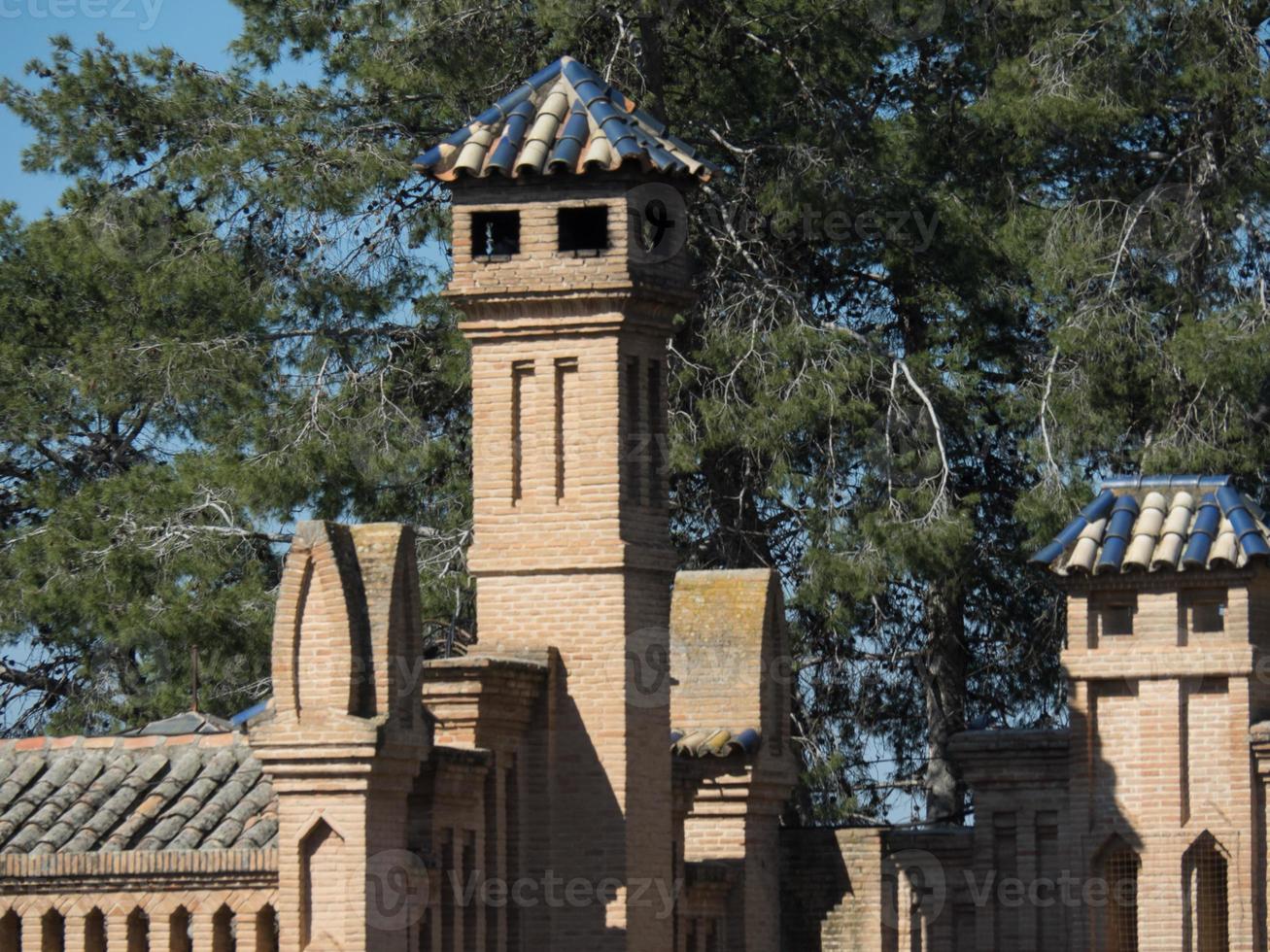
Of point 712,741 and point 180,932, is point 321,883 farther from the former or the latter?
point 712,741

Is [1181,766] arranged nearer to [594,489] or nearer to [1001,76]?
[594,489]

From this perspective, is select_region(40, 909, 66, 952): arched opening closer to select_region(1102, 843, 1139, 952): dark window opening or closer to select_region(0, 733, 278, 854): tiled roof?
select_region(0, 733, 278, 854): tiled roof

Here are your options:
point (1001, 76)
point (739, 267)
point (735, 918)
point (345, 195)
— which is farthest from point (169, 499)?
point (735, 918)

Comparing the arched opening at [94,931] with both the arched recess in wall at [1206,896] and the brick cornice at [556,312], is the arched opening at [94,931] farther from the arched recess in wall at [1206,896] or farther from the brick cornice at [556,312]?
the arched recess in wall at [1206,896]

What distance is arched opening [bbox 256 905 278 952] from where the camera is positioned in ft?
49.4

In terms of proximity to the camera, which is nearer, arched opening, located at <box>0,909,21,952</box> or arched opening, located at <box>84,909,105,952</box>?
arched opening, located at <box>84,909,105,952</box>

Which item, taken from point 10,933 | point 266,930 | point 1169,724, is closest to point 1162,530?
point 1169,724

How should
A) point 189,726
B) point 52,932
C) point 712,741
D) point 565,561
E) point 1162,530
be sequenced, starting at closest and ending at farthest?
point 52,932 → point 565,561 → point 189,726 → point 712,741 → point 1162,530

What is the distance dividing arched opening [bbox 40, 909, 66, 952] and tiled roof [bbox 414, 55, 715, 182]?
5026 mm

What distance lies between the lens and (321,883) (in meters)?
14.9

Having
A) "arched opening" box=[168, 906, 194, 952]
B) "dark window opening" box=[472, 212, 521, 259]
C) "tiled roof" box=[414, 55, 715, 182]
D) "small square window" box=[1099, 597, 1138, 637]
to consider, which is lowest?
"arched opening" box=[168, 906, 194, 952]

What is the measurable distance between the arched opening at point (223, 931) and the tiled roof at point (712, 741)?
399 centimetres

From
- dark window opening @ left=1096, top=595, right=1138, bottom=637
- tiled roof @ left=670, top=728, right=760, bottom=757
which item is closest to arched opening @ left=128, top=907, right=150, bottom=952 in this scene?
tiled roof @ left=670, top=728, right=760, bottom=757

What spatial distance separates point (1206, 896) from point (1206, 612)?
188 cm
